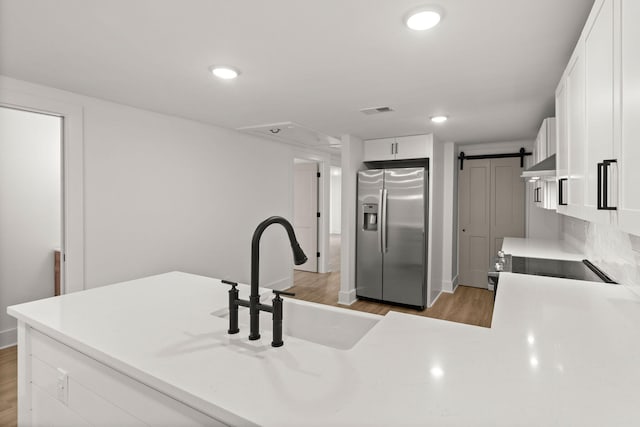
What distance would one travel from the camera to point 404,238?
4.25 m

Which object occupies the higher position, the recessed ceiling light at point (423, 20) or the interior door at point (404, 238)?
the recessed ceiling light at point (423, 20)

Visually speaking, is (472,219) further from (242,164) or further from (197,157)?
(197,157)

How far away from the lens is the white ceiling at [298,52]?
151 centimetres

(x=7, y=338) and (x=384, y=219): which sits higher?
(x=384, y=219)

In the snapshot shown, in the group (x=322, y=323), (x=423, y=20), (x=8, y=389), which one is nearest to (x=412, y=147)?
(x=423, y=20)

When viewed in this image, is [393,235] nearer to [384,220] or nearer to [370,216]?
[384,220]

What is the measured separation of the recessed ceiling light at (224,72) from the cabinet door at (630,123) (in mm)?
1928

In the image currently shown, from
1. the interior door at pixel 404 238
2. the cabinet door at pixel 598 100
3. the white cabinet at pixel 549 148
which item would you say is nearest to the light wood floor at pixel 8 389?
the cabinet door at pixel 598 100

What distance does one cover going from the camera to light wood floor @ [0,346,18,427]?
6.67 ft

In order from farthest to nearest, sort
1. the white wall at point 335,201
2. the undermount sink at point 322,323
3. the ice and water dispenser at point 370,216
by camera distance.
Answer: the white wall at point 335,201 < the ice and water dispenser at point 370,216 < the undermount sink at point 322,323

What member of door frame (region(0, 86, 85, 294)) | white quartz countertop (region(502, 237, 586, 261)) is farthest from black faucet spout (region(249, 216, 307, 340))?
white quartz countertop (region(502, 237, 586, 261))

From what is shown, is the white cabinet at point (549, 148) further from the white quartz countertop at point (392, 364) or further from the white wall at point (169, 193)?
the white wall at point (169, 193)

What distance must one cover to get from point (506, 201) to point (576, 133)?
11.9 ft

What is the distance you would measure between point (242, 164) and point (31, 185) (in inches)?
83.8
